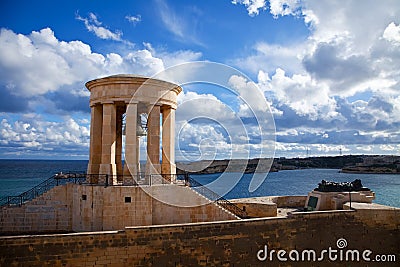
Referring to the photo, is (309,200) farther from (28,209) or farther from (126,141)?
(28,209)

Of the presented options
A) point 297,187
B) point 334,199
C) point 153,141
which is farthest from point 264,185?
point 153,141

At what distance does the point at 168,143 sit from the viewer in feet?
51.4

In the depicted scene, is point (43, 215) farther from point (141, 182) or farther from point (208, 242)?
point (208, 242)

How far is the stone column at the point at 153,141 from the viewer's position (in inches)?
575

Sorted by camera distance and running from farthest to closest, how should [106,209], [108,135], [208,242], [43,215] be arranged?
[108,135] → [43,215] → [106,209] → [208,242]

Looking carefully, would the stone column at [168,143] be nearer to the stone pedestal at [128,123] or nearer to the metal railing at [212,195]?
the stone pedestal at [128,123]

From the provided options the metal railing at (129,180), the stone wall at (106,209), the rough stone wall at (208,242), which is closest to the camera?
the rough stone wall at (208,242)

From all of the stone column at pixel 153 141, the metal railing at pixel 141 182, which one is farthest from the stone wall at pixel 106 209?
the stone column at pixel 153 141

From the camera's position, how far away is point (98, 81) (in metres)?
14.6

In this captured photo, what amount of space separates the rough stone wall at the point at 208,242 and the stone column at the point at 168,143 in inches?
160

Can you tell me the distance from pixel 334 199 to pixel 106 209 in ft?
32.8

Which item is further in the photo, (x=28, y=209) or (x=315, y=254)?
(x=28, y=209)

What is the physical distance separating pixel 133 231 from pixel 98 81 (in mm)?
7056

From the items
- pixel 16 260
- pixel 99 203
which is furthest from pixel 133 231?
pixel 16 260
